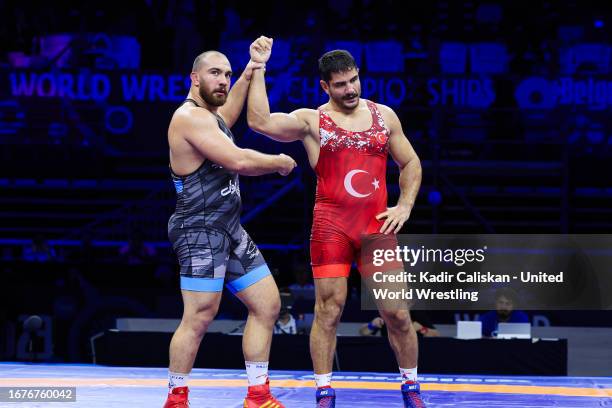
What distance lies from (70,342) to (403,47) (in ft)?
20.1

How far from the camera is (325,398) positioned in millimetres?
4504

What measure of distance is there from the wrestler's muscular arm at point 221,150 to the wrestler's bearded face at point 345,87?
64cm

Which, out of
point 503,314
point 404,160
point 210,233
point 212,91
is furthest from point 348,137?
point 503,314

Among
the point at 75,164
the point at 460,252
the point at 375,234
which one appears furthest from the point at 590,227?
the point at 375,234

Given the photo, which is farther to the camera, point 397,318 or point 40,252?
point 40,252

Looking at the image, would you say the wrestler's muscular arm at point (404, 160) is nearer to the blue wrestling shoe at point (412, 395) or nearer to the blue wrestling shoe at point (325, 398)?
the blue wrestling shoe at point (412, 395)

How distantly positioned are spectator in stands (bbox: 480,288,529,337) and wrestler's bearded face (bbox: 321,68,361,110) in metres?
4.00

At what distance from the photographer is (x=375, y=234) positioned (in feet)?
15.2

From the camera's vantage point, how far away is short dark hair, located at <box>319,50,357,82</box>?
452cm

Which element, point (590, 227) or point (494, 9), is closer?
point (590, 227)

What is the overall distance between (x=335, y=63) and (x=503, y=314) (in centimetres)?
428

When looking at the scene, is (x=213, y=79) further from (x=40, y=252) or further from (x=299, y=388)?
(x=40, y=252)

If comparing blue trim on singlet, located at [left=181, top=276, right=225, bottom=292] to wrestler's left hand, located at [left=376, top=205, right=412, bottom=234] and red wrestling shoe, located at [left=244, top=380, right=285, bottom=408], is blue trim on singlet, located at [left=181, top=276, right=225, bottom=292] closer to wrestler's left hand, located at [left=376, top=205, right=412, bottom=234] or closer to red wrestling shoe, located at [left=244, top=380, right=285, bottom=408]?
red wrestling shoe, located at [left=244, top=380, right=285, bottom=408]

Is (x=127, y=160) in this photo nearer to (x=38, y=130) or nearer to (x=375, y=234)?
(x=38, y=130)
